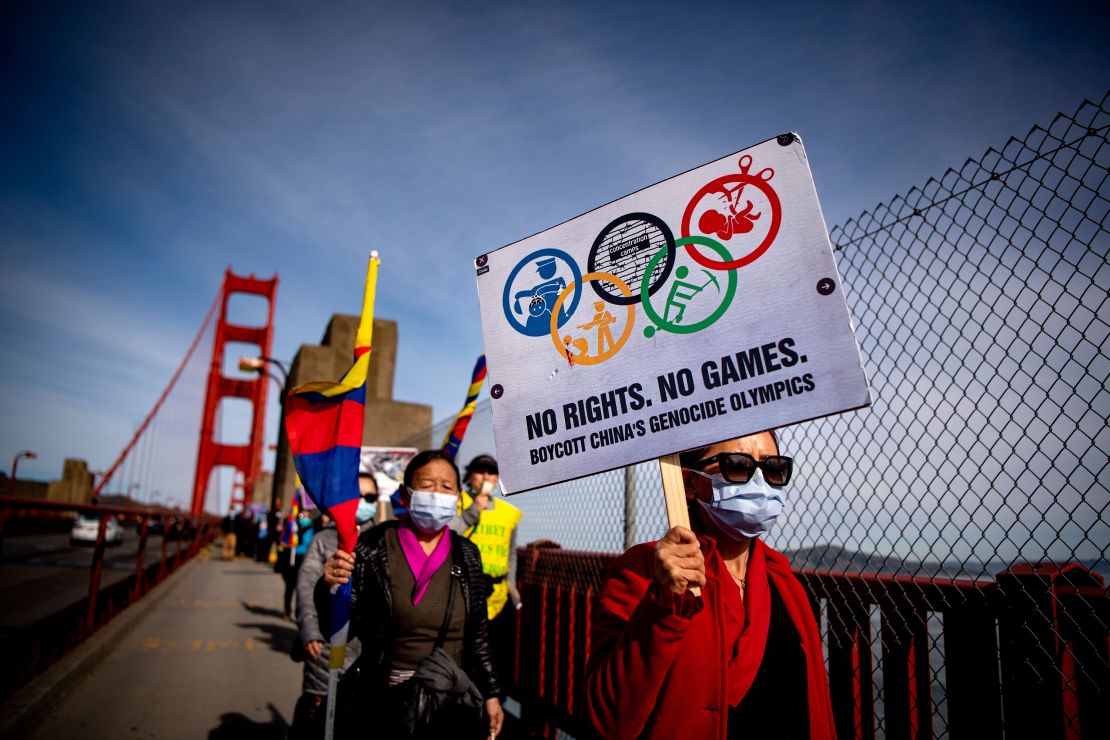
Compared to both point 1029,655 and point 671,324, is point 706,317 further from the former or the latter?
point 1029,655

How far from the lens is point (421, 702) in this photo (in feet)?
7.75

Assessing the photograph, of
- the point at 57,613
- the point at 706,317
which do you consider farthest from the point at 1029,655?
the point at 57,613

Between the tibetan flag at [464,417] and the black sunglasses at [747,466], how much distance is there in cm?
246

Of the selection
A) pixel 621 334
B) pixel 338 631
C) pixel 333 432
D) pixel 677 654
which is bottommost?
pixel 338 631

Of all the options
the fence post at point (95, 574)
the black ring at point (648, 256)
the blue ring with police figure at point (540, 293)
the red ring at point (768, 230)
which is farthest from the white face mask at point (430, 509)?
the fence post at point (95, 574)

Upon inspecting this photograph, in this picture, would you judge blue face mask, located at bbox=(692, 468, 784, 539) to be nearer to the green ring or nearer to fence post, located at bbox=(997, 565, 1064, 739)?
the green ring

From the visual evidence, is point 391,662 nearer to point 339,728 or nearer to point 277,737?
point 339,728

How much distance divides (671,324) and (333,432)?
1609mm

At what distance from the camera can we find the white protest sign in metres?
1.52

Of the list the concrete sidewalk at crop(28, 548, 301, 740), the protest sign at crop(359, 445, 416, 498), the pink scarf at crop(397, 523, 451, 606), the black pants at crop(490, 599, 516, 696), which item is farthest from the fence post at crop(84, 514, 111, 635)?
the pink scarf at crop(397, 523, 451, 606)

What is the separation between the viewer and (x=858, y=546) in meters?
2.55

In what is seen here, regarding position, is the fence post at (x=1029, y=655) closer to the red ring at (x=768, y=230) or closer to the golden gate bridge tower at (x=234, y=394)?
the red ring at (x=768, y=230)

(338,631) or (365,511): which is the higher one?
(365,511)

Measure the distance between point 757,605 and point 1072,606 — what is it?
3.54 feet
